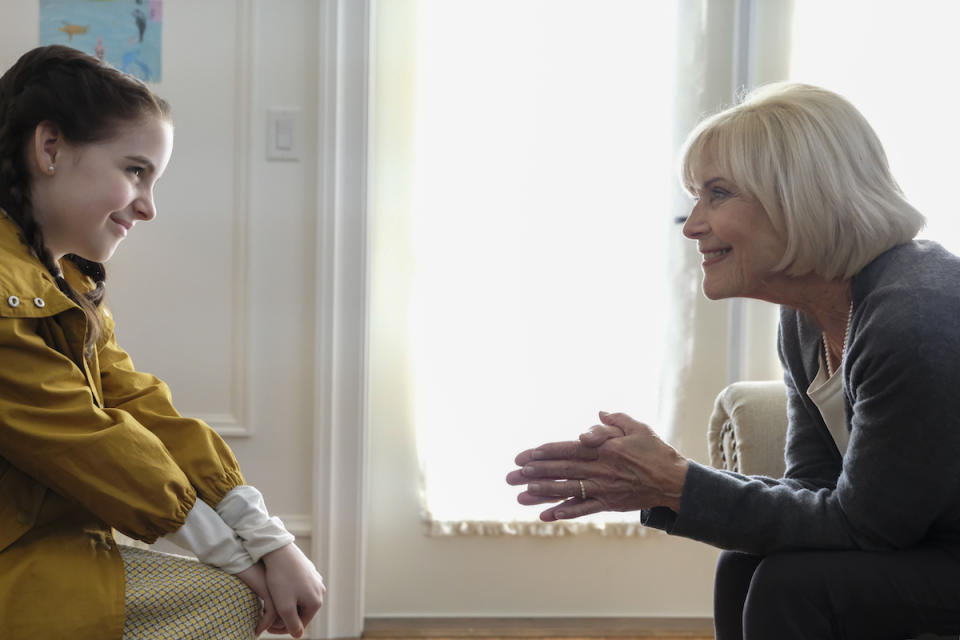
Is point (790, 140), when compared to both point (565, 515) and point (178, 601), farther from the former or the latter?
point (178, 601)

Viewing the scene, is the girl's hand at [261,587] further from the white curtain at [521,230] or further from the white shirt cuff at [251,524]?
the white curtain at [521,230]

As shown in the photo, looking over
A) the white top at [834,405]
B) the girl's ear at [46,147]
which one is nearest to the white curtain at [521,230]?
the white top at [834,405]

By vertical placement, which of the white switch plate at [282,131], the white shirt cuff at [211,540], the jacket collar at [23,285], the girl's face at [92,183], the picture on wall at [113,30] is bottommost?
the white shirt cuff at [211,540]

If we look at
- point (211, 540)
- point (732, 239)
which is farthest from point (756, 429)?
point (211, 540)

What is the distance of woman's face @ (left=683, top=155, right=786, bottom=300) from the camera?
Answer: 51.1 inches

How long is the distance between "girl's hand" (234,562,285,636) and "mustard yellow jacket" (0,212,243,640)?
0.34 ft

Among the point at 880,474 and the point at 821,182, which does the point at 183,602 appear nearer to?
the point at 880,474

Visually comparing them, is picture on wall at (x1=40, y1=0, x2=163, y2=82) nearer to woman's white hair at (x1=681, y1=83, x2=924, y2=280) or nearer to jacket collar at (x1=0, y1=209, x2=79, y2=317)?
jacket collar at (x1=0, y1=209, x2=79, y2=317)

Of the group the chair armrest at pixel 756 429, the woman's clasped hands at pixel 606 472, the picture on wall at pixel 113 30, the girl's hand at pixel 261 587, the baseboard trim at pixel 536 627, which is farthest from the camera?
the baseboard trim at pixel 536 627

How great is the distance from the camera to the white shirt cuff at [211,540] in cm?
102

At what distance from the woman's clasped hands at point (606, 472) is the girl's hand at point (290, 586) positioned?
0.34 meters

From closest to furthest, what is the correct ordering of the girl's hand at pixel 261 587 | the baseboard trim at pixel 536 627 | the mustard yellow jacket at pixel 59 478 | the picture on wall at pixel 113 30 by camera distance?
the mustard yellow jacket at pixel 59 478
the girl's hand at pixel 261 587
the picture on wall at pixel 113 30
the baseboard trim at pixel 536 627

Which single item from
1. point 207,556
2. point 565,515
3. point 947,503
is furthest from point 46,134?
point 947,503

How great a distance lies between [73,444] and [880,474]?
3.02ft
